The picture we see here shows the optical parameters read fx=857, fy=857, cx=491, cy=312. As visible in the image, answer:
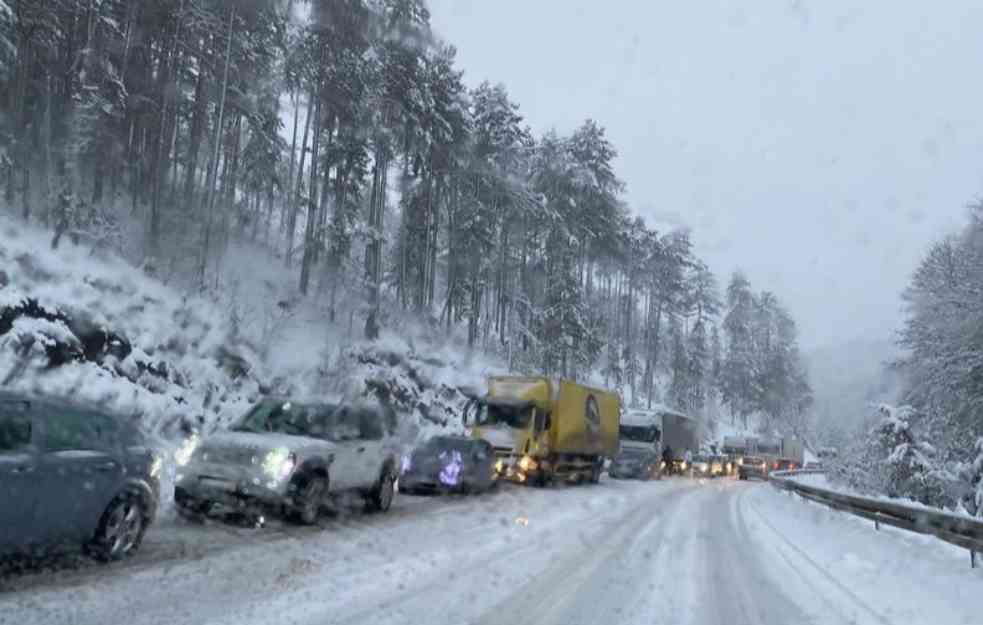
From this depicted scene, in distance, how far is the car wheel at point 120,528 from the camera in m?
8.39

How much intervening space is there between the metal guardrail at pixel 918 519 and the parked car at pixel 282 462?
340 inches

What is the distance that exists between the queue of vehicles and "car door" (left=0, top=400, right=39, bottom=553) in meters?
0.01

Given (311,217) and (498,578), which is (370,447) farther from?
(311,217)

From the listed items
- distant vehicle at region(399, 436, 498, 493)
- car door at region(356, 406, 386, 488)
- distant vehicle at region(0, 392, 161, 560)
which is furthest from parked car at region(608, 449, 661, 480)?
distant vehicle at region(0, 392, 161, 560)

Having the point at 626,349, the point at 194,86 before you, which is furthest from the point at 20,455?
the point at 626,349

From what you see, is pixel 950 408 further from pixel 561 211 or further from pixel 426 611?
pixel 561 211

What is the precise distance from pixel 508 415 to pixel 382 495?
1096cm

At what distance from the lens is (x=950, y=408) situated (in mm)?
22250

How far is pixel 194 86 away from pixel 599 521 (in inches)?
1018

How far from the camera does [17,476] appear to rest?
7.15 meters

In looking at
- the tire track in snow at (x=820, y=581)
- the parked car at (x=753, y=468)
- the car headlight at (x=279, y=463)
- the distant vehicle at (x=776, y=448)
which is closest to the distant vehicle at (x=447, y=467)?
the tire track in snow at (x=820, y=581)

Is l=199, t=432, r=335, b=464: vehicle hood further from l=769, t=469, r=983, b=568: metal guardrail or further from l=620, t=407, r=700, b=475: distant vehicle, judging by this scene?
l=620, t=407, r=700, b=475: distant vehicle

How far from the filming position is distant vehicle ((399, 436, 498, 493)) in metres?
20.5

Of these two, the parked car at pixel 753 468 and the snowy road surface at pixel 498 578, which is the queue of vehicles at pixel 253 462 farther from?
the parked car at pixel 753 468
